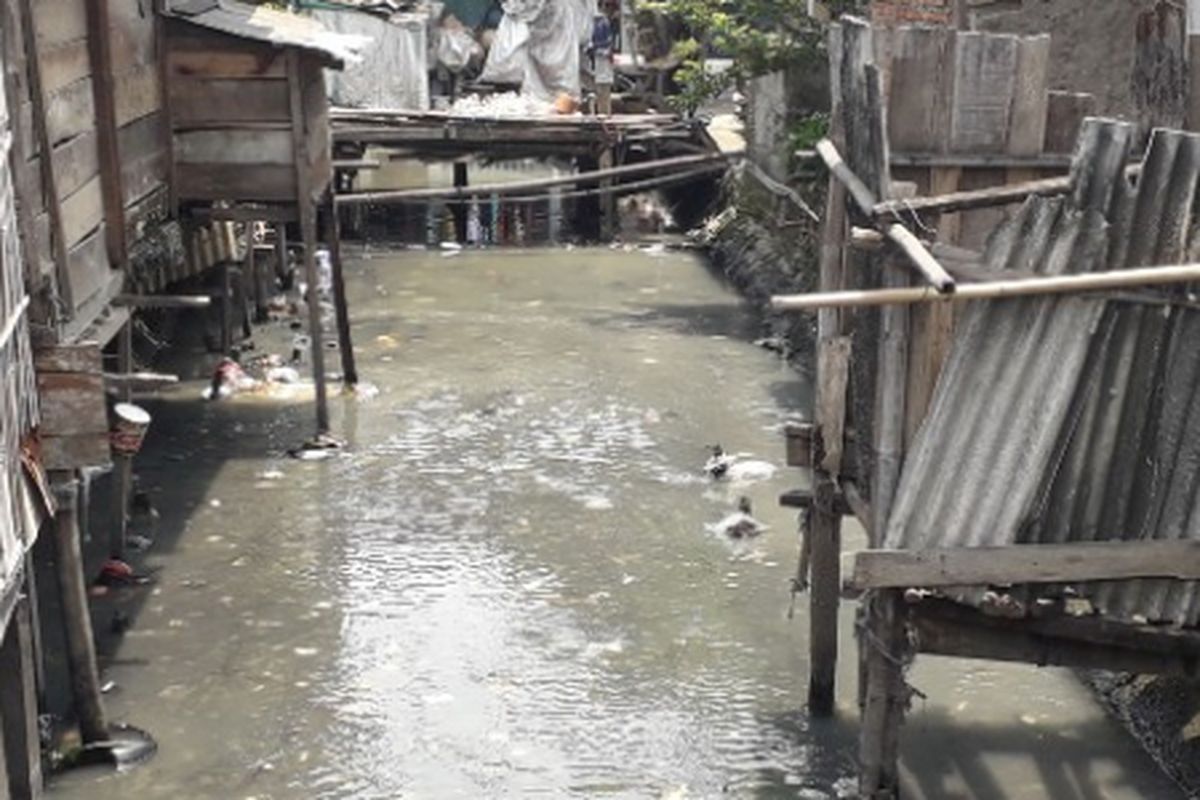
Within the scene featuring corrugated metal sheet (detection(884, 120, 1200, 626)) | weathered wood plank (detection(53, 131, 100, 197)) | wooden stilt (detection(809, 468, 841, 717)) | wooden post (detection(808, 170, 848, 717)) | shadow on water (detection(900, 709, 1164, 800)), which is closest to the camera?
corrugated metal sheet (detection(884, 120, 1200, 626))

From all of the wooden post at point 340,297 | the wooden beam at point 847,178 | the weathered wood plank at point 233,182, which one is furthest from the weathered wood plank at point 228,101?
the wooden beam at point 847,178

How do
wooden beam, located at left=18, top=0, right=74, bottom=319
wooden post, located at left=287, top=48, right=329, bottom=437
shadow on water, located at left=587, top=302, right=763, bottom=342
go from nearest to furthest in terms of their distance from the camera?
wooden beam, located at left=18, top=0, right=74, bottom=319, wooden post, located at left=287, top=48, right=329, bottom=437, shadow on water, located at left=587, top=302, right=763, bottom=342

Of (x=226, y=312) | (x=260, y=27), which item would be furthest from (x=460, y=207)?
(x=260, y=27)

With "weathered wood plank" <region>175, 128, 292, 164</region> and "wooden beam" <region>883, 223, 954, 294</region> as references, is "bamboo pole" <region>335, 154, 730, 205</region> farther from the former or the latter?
"wooden beam" <region>883, 223, 954, 294</region>

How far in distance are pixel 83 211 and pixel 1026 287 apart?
5972 millimetres

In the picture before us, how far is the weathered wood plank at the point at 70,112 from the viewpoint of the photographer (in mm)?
8570

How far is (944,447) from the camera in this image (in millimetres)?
5395

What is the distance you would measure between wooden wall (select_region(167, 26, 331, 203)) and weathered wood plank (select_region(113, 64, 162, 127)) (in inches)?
12.4

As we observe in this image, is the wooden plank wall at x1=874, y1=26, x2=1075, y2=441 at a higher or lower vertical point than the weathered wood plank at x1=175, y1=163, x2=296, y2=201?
higher

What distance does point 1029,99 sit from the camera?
6.46 meters

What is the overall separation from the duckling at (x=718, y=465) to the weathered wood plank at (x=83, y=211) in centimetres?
495

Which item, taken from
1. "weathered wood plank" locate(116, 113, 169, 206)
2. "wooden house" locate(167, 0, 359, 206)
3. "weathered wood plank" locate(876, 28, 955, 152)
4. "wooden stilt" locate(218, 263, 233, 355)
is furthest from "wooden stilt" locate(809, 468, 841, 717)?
"wooden stilt" locate(218, 263, 233, 355)

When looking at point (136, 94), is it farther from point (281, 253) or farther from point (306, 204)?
point (281, 253)

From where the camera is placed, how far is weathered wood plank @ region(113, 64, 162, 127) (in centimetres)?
1035
